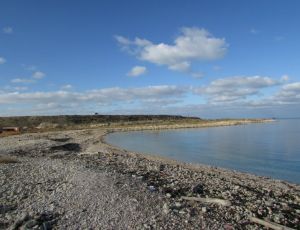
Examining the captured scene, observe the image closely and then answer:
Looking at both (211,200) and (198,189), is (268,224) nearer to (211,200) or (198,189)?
(211,200)

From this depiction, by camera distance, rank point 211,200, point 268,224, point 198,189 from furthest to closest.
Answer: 1. point 198,189
2. point 211,200
3. point 268,224

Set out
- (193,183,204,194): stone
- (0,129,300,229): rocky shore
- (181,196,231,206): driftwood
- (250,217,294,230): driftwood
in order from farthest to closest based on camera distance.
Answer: (193,183,204,194): stone, (181,196,231,206): driftwood, (0,129,300,229): rocky shore, (250,217,294,230): driftwood

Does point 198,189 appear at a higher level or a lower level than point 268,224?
higher

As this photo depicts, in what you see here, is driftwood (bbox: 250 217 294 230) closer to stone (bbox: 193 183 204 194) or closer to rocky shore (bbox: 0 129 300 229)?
rocky shore (bbox: 0 129 300 229)

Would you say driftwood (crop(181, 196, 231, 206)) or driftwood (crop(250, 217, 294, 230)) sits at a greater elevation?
driftwood (crop(181, 196, 231, 206))

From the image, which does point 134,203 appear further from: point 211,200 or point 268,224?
point 268,224

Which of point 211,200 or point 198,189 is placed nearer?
point 211,200

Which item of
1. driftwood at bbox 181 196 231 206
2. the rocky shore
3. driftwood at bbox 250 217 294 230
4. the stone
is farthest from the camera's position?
the stone

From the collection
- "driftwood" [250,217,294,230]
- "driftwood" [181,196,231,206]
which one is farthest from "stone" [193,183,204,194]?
"driftwood" [250,217,294,230]

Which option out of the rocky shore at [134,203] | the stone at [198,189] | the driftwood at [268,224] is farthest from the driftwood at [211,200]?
the driftwood at [268,224]

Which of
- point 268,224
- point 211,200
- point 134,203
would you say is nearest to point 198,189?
point 211,200

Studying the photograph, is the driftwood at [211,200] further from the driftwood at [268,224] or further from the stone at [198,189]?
the driftwood at [268,224]

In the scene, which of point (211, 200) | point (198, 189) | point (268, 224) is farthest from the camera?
point (198, 189)

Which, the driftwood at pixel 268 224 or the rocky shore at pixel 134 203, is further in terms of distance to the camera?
the rocky shore at pixel 134 203
